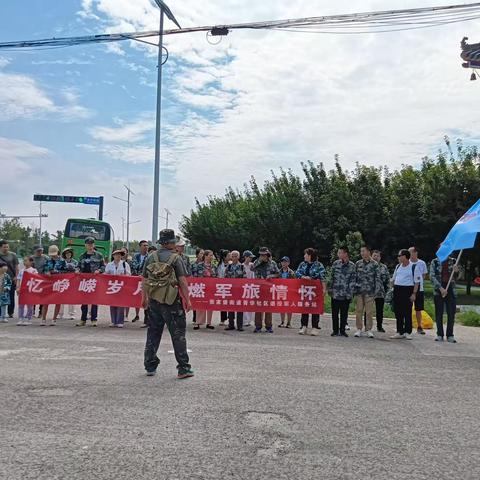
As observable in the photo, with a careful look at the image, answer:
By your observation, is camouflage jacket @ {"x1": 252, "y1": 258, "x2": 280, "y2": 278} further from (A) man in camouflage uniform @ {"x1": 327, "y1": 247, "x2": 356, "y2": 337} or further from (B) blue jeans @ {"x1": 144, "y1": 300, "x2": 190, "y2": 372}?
(B) blue jeans @ {"x1": 144, "y1": 300, "x2": 190, "y2": 372}

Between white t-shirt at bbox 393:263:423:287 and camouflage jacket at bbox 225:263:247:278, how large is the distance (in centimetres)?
336

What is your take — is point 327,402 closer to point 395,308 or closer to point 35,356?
point 35,356

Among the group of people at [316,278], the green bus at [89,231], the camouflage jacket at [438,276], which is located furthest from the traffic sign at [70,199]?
the camouflage jacket at [438,276]

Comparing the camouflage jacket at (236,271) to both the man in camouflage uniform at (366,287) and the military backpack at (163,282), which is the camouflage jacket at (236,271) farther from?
the military backpack at (163,282)

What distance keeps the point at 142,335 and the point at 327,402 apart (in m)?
5.73

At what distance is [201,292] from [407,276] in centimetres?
447

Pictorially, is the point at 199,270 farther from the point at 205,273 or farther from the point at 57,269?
the point at 57,269

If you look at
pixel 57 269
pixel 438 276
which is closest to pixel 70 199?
pixel 57 269

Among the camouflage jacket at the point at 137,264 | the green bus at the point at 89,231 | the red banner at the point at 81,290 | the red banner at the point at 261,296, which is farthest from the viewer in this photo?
the green bus at the point at 89,231

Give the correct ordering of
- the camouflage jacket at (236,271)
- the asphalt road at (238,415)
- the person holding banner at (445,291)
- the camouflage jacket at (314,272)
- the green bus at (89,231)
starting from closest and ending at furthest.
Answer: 1. the asphalt road at (238,415)
2. the person holding banner at (445,291)
3. the camouflage jacket at (314,272)
4. the camouflage jacket at (236,271)
5. the green bus at (89,231)

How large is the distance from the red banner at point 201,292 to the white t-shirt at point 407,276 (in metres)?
1.65

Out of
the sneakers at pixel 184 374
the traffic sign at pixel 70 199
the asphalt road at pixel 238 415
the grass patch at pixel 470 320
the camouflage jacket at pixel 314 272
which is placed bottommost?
the asphalt road at pixel 238 415

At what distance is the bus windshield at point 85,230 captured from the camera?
101 ft

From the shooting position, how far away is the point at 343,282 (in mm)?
11703
